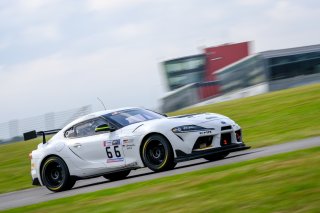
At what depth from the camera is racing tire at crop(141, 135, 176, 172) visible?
12.0m

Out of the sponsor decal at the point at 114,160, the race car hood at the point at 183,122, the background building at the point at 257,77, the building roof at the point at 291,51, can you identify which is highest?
the building roof at the point at 291,51

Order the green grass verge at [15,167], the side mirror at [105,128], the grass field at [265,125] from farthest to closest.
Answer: the green grass verge at [15,167], the grass field at [265,125], the side mirror at [105,128]

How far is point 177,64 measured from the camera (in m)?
67.2

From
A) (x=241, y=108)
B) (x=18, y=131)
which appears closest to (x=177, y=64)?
(x=18, y=131)

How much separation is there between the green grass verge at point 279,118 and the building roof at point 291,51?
26795 millimetres

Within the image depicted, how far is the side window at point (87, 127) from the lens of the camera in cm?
1326

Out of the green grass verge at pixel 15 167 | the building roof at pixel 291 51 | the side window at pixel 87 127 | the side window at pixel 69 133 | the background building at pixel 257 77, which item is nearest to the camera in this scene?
the side window at pixel 87 127

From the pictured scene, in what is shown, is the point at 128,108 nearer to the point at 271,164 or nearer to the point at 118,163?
the point at 118,163

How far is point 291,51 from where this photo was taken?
55281 mm

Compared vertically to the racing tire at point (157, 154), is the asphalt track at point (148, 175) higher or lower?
lower

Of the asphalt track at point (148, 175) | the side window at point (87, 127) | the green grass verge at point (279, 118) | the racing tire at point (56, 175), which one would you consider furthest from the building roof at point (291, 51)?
the racing tire at point (56, 175)

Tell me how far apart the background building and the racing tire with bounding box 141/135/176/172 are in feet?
129

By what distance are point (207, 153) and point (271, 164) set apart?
11.1 feet

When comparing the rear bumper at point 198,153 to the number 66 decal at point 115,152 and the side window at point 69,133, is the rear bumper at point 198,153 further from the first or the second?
the side window at point 69,133
